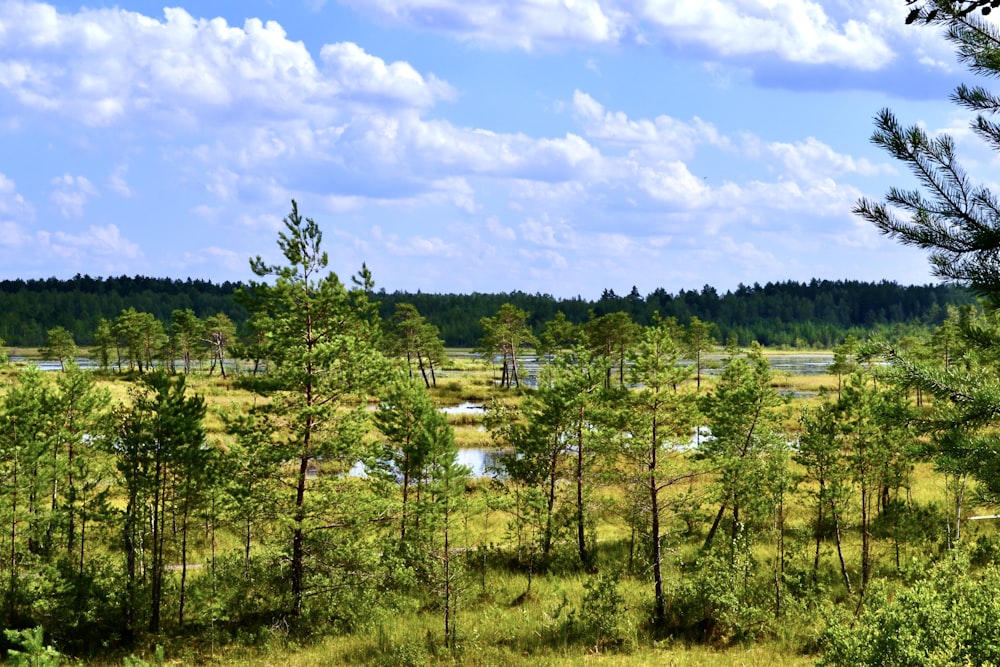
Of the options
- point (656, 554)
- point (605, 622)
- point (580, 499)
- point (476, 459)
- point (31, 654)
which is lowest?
point (605, 622)

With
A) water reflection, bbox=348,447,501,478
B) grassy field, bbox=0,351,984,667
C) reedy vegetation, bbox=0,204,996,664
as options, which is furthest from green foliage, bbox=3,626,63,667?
water reflection, bbox=348,447,501,478

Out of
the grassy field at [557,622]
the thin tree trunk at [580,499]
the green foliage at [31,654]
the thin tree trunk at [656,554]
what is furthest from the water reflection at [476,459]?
the green foliage at [31,654]

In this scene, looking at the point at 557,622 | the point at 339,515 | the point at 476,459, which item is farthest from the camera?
the point at 476,459

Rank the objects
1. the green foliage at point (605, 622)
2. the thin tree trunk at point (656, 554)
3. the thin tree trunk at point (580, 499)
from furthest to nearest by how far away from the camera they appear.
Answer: the thin tree trunk at point (580, 499)
the thin tree trunk at point (656, 554)
the green foliage at point (605, 622)

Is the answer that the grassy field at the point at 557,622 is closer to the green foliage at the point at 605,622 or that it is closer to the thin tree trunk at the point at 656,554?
the green foliage at the point at 605,622

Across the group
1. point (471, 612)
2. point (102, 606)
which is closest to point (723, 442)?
point (471, 612)

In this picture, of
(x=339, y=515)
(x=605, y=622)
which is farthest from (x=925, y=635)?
(x=339, y=515)

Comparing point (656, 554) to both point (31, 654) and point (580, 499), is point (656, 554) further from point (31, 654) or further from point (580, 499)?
point (31, 654)

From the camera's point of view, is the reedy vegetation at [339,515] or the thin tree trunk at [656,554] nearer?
the reedy vegetation at [339,515]

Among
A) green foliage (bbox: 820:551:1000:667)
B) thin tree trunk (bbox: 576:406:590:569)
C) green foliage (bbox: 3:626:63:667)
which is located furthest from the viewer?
thin tree trunk (bbox: 576:406:590:569)

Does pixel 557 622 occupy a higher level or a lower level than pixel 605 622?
lower

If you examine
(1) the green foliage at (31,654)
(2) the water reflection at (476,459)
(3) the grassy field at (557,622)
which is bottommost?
(3) the grassy field at (557,622)

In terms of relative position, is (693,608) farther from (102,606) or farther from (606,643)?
(102,606)

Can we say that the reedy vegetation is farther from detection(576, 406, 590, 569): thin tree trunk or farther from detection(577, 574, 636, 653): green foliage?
detection(576, 406, 590, 569): thin tree trunk
